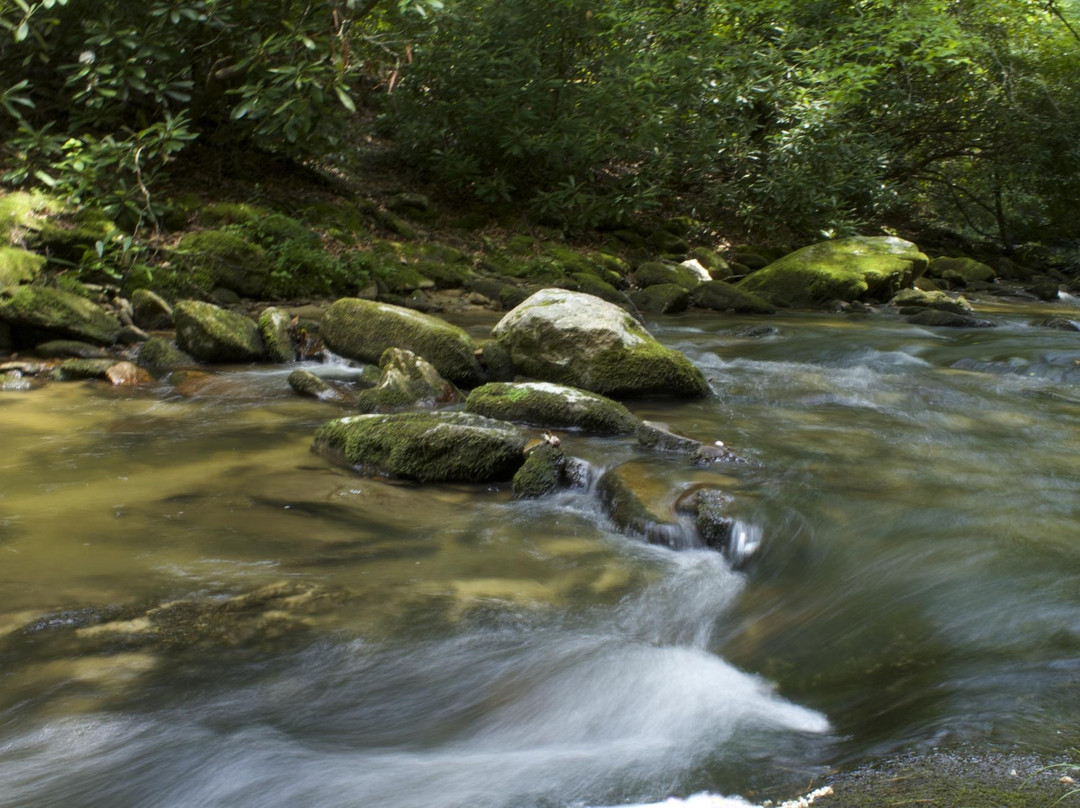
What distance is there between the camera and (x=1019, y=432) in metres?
5.75

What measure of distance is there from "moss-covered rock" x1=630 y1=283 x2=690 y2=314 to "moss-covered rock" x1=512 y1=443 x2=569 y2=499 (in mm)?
7302

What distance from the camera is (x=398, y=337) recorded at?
24.2 ft

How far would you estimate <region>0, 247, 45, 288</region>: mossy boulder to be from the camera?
302 inches

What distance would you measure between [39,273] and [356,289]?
3640 millimetres

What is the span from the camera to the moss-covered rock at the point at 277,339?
25.9 feet

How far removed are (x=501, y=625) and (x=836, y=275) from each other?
10722mm

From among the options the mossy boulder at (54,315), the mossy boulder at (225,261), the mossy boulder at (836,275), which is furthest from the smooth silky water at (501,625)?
the mossy boulder at (836,275)

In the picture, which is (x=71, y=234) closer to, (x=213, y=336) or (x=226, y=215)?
(x=226, y=215)

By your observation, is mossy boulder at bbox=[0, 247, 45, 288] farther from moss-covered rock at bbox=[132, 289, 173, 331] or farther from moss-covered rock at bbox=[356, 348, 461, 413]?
moss-covered rock at bbox=[356, 348, 461, 413]

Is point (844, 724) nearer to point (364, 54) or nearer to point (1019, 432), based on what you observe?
point (1019, 432)

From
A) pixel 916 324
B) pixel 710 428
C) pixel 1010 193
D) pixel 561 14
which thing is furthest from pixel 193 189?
pixel 1010 193

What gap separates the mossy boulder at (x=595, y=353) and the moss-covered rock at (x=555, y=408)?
2.34ft

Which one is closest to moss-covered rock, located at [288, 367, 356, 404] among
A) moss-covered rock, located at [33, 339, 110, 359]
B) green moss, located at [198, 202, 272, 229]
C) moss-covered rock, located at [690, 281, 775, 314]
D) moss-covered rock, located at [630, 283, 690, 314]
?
moss-covered rock, located at [33, 339, 110, 359]

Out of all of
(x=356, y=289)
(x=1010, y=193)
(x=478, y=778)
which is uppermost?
(x=1010, y=193)
